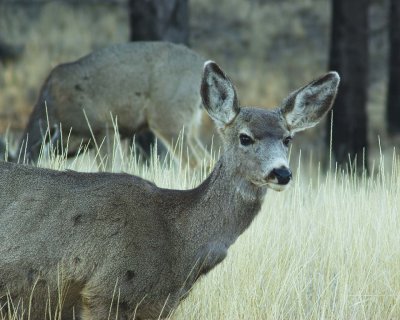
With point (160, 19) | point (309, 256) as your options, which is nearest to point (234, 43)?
point (160, 19)

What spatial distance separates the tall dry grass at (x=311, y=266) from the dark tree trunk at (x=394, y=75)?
13.2 metres

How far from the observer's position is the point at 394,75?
73.1 ft

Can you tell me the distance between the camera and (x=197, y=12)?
99.7 feet

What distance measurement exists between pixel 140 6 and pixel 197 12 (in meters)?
15.9

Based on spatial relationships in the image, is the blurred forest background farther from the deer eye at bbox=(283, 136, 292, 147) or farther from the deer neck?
the deer neck

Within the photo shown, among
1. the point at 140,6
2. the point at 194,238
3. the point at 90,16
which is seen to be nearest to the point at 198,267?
the point at 194,238

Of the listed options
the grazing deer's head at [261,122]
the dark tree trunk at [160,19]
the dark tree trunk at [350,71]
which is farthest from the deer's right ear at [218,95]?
the dark tree trunk at [350,71]

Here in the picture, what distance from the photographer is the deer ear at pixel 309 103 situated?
6.40 metres

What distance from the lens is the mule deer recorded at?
12.0 metres

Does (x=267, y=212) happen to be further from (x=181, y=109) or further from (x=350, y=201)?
(x=181, y=109)

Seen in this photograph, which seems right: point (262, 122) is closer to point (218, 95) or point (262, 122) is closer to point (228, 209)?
point (218, 95)

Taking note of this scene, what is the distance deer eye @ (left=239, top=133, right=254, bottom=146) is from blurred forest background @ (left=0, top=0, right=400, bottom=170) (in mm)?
14318

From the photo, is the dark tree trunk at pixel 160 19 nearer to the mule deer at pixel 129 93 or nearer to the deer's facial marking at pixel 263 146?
the mule deer at pixel 129 93

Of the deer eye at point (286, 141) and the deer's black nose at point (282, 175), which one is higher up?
the deer eye at point (286, 141)
